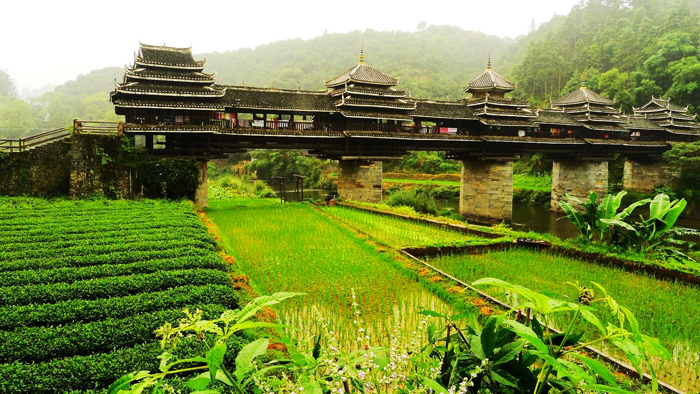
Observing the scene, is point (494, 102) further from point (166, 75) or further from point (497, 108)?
point (166, 75)

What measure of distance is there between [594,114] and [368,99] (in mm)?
19525

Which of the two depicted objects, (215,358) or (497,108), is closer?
(215,358)

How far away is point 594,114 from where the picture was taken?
32.5m

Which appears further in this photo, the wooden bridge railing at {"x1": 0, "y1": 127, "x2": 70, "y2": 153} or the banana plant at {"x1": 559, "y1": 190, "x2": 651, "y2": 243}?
the wooden bridge railing at {"x1": 0, "y1": 127, "x2": 70, "y2": 153}

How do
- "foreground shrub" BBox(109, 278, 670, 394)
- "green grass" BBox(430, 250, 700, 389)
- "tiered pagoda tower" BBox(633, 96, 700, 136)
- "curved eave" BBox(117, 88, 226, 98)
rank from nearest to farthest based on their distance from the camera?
"foreground shrub" BBox(109, 278, 670, 394) < "green grass" BBox(430, 250, 700, 389) < "curved eave" BBox(117, 88, 226, 98) < "tiered pagoda tower" BBox(633, 96, 700, 136)

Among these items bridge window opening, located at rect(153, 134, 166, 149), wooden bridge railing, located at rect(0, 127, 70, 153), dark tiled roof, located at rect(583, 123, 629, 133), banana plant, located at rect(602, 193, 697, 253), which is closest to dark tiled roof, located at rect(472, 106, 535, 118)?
dark tiled roof, located at rect(583, 123, 629, 133)

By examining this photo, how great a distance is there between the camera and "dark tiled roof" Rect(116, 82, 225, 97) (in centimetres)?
1942

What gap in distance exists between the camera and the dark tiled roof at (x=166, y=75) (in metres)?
19.9

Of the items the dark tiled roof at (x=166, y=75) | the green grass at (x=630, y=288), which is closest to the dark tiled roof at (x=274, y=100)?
the dark tiled roof at (x=166, y=75)

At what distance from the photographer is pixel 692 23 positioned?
5259 centimetres

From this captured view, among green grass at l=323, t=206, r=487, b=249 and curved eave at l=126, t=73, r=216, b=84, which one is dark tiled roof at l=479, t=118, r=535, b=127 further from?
curved eave at l=126, t=73, r=216, b=84

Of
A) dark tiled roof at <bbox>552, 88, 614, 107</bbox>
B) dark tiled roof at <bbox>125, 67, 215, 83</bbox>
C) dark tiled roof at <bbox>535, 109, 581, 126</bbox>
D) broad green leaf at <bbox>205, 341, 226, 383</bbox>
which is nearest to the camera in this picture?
broad green leaf at <bbox>205, 341, 226, 383</bbox>

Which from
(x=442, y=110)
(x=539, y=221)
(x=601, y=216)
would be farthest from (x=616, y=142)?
(x=601, y=216)

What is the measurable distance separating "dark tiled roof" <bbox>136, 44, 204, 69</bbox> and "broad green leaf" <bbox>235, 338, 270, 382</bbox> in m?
21.8
